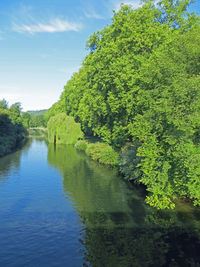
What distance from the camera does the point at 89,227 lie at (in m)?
16.7

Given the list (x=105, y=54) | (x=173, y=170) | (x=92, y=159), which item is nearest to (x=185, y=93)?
(x=173, y=170)

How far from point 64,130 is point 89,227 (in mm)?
44326

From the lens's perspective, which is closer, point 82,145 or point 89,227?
point 89,227

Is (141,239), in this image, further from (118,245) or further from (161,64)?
(161,64)

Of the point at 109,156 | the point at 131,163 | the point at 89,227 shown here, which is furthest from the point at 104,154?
the point at 89,227

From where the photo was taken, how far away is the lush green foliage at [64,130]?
5897cm

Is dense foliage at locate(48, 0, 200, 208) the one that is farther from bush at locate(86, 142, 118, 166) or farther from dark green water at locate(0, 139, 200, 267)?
bush at locate(86, 142, 118, 166)

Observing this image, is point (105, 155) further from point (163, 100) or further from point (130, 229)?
point (163, 100)

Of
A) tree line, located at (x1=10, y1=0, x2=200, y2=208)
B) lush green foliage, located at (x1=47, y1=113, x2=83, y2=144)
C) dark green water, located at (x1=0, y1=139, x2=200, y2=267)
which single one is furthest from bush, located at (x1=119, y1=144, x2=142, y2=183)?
lush green foliage, located at (x1=47, y1=113, x2=83, y2=144)

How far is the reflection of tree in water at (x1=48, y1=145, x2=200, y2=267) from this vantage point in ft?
43.4

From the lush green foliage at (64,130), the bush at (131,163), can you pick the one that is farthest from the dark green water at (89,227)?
the lush green foliage at (64,130)

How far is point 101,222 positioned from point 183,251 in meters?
5.91

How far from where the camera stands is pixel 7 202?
20938 millimetres

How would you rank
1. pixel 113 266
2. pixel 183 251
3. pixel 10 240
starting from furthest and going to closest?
pixel 10 240 < pixel 183 251 < pixel 113 266
